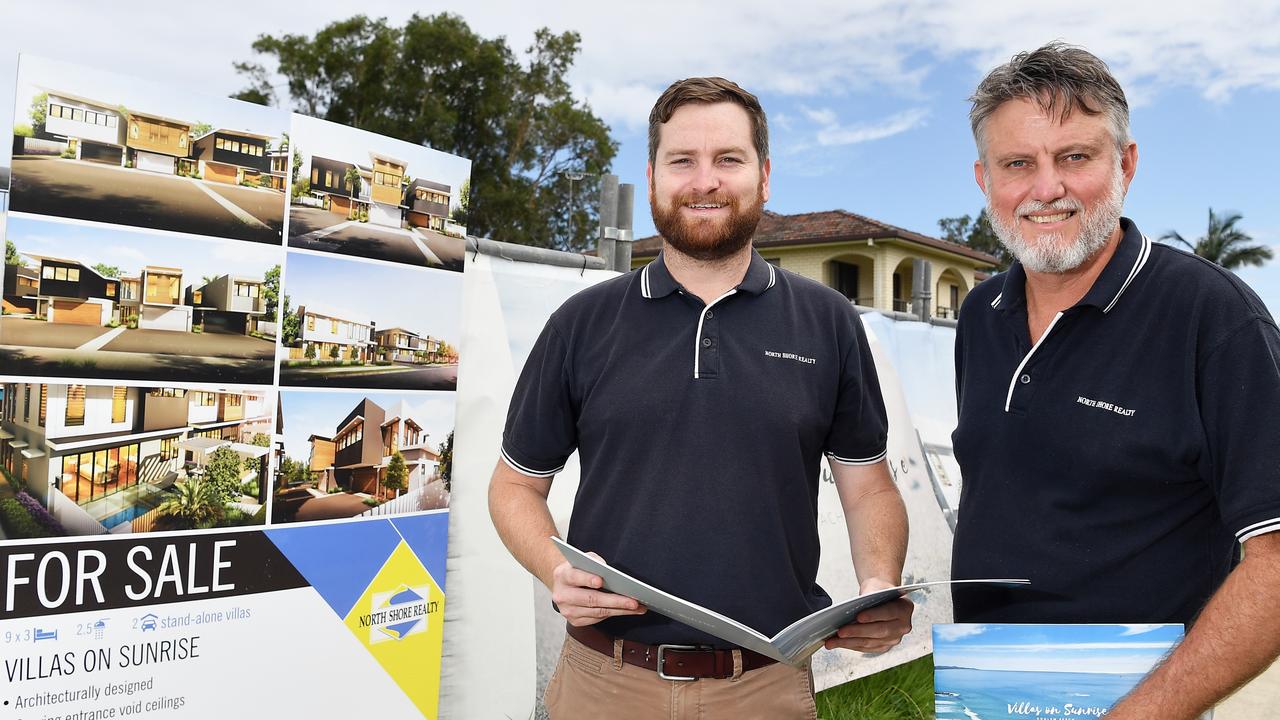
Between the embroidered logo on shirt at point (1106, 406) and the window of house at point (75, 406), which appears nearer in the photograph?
the embroidered logo on shirt at point (1106, 406)

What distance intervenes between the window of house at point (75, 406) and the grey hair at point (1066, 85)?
7.78ft

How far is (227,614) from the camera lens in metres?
2.60

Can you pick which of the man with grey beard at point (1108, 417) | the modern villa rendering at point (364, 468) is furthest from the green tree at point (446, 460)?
the man with grey beard at point (1108, 417)

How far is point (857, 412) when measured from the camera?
228 centimetres

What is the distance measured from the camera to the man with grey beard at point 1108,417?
1.56 meters

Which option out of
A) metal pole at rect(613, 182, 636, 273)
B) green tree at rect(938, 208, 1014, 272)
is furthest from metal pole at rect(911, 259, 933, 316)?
green tree at rect(938, 208, 1014, 272)

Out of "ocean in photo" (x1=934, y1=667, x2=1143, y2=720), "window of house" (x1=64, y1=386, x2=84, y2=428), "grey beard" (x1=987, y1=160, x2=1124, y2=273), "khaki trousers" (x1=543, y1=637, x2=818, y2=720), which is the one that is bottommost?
"khaki trousers" (x1=543, y1=637, x2=818, y2=720)

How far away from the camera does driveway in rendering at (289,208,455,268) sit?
2.74m

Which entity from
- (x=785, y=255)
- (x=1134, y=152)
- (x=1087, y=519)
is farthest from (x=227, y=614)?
(x=785, y=255)

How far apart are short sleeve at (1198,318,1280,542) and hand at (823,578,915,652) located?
25.2 inches

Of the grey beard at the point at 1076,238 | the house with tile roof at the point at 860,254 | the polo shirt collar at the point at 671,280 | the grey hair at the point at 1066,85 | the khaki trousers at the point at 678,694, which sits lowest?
the khaki trousers at the point at 678,694

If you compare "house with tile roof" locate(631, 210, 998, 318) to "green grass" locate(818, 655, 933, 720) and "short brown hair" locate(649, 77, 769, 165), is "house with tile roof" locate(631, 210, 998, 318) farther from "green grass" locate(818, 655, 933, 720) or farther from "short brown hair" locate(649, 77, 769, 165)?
"short brown hair" locate(649, 77, 769, 165)

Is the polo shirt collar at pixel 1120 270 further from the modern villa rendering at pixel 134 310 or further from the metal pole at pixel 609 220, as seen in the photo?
the metal pole at pixel 609 220

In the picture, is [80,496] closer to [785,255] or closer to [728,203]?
[728,203]
